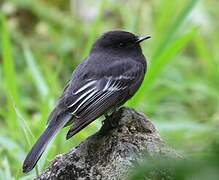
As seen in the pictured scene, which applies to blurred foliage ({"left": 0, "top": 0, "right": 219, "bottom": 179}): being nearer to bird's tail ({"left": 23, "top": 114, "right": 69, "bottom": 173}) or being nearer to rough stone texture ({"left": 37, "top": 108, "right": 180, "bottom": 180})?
bird's tail ({"left": 23, "top": 114, "right": 69, "bottom": 173})

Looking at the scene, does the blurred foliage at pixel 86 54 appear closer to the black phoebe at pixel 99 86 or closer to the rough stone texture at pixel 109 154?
the black phoebe at pixel 99 86

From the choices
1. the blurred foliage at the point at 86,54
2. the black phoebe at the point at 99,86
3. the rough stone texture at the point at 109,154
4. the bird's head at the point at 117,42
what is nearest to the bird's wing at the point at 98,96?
the black phoebe at the point at 99,86

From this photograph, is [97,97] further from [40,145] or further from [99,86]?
[40,145]

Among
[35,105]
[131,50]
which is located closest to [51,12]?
[35,105]

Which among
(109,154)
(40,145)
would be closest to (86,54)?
(40,145)

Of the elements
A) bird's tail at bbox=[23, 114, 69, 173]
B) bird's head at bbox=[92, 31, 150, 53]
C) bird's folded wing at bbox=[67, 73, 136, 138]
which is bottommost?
bird's tail at bbox=[23, 114, 69, 173]

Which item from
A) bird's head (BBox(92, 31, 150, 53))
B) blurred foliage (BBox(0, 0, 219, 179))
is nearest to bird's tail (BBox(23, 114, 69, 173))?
blurred foliage (BBox(0, 0, 219, 179))
